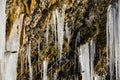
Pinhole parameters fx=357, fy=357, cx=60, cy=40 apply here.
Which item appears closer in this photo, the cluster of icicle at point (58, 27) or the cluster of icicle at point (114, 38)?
the cluster of icicle at point (114, 38)

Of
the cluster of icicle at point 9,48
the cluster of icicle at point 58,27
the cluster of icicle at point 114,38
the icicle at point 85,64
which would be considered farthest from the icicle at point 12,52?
the cluster of icicle at point 114,38

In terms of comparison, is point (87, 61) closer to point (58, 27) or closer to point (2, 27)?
point (58, 27)

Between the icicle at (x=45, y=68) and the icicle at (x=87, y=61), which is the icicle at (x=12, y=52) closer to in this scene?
the icicle at (x=45, y=68)

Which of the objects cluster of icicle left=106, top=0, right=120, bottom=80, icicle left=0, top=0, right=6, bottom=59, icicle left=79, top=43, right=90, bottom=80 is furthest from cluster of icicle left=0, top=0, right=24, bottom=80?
cluster of icicle left=106, top=0, right=120, bottom=80

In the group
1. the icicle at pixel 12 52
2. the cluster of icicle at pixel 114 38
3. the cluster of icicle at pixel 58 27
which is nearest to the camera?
the icicle at pixel 12 52

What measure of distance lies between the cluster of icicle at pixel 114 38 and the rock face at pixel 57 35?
0.11 metres

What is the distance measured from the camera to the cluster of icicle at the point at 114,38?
511cm

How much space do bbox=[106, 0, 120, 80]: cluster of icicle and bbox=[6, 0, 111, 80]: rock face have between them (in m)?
0.11

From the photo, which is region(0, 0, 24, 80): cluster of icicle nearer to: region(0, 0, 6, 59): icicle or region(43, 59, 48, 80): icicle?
region(0, 0, 6, 59): icicle

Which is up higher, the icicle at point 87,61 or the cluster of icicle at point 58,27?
the cluster of icicle at point 58,27

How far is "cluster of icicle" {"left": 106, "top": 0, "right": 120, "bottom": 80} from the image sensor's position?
16.8ft

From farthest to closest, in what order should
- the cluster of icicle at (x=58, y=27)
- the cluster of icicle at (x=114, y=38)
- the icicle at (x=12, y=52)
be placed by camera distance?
the cluster of icicle at (x=58, y=27) < the cluster of icicle at (x=114, y=38) < the icicle at (x=12, y=52)

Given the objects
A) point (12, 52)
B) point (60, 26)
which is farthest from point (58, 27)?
point (12, 52)

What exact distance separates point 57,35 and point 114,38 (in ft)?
2.71
